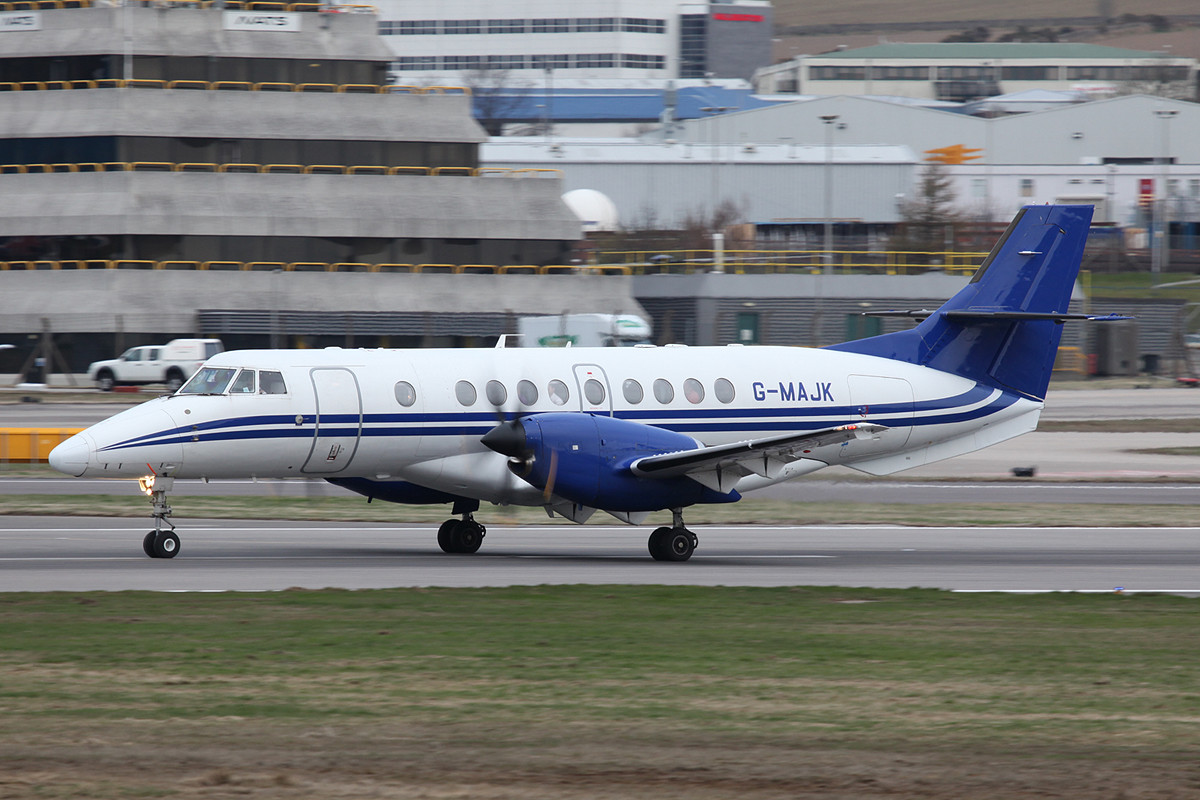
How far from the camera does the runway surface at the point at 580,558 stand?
18547 mm

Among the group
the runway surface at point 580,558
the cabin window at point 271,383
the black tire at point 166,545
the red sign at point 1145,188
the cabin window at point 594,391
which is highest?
the red sign at point 1145,188

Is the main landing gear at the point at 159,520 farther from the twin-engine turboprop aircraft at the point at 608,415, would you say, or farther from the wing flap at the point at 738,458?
the wing flap at the point at 738,458

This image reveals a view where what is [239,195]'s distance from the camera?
6494 cm

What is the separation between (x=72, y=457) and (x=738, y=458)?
363 inches

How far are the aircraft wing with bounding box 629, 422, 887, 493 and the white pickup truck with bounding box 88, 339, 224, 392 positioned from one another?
127 feet

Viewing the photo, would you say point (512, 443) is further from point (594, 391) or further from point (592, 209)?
point (592, 209)

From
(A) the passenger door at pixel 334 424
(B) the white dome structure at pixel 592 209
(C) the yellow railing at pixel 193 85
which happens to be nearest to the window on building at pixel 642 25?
(B) the white dome structure at pixel 592 209

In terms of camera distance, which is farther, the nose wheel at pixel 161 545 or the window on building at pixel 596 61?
the window on building at pixel 596 61

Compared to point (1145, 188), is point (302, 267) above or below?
below

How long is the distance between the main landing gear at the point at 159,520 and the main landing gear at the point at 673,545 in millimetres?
6983

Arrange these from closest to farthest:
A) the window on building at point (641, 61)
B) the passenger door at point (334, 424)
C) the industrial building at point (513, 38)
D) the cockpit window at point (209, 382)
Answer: the cockpit window at point (209, 382) → the passenger door at point (334, 424) → the industrial building at point (513, 38) → the window on building at point (641, 61)

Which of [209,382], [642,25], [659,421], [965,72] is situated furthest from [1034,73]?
[209,382]

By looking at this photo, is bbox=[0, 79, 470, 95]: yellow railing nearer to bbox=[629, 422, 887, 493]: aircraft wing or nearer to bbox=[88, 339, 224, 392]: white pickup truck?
bbox=[88, 339, 224, 392]: white pickup truck

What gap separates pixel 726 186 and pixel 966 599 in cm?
8477
